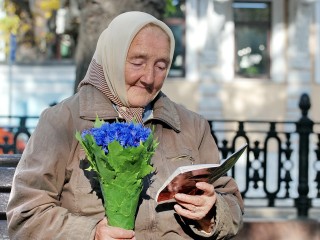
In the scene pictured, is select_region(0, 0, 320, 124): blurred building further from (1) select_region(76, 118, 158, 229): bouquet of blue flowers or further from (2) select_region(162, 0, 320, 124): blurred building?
(1) select_region(76, 118, 158, 229): bouquet of blue flowers

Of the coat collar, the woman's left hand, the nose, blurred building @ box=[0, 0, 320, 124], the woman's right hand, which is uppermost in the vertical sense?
blurred building @ box=[0, 0, 320, 124]

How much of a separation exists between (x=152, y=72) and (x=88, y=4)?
14.4 ft

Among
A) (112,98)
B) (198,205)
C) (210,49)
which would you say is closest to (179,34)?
(210,49)

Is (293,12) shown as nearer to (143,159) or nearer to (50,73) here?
(50,73)

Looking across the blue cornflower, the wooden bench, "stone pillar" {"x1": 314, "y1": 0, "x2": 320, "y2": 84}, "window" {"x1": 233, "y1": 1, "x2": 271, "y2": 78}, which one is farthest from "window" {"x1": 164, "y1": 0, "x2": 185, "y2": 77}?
the blue cornflower

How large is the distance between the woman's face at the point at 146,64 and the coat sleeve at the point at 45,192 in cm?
26

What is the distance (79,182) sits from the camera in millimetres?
3029

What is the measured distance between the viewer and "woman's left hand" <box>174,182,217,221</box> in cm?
294

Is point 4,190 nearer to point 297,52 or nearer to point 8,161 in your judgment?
point 8,161

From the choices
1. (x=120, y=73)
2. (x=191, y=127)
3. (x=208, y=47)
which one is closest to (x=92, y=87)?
(x=120, y=73)

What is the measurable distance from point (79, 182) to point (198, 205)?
0.40 m

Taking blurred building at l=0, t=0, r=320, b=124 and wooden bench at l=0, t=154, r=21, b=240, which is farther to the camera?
blurred building at l=0, t=0, r=320, b=124

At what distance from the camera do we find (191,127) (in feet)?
10.8

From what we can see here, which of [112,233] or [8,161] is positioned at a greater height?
[8,161]
